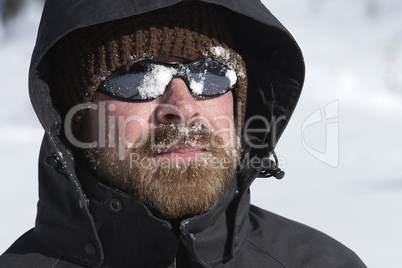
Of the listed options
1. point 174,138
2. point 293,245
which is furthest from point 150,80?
point 293,245

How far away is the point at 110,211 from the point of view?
233 cm

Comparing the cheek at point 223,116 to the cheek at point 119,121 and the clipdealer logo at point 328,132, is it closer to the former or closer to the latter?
the cheek at point 119,121

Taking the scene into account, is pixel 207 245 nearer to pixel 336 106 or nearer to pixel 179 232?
pixel 179 232

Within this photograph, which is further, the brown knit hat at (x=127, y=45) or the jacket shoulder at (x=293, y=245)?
the jacket shoulder at (x=293, y=245)

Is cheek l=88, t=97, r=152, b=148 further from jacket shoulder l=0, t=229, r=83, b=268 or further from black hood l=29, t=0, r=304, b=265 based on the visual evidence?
jacket shoulder l=0, t=229, r=83, b=268

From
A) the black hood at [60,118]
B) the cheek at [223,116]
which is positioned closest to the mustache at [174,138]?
the cheek at [223,116]

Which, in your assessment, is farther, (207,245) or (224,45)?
(224,45)

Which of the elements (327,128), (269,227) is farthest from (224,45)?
(327,128)

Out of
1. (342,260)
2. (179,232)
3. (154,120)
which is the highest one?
(154,120)

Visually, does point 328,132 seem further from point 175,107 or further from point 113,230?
point 113,230

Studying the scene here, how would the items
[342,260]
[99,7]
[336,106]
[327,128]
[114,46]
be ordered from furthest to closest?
[336,106] → [327,128] → [342,260] → [114,46] → [99,7]

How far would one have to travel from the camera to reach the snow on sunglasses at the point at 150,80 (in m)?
2.49

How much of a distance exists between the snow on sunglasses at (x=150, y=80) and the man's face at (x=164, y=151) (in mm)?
26

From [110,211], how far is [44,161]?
1.17ft
